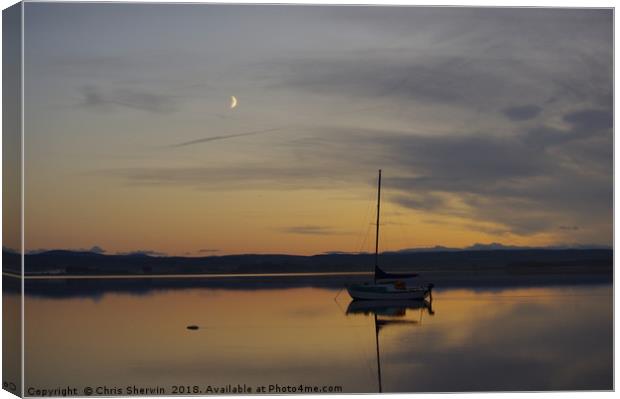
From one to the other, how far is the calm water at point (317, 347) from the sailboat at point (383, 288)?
12.7 inches

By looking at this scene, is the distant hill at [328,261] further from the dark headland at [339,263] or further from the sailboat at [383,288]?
the sailboat at [383,288]

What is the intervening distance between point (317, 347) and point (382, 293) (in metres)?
4.66

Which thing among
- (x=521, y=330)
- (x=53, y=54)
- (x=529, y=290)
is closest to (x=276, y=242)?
(x=53, y=54)

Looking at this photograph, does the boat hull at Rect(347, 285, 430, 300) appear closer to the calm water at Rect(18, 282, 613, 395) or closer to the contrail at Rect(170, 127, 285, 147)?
the calm water at Rect(18, 282, 613, 395)

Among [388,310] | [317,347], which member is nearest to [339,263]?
[317,347]

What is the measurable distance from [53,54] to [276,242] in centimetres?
343

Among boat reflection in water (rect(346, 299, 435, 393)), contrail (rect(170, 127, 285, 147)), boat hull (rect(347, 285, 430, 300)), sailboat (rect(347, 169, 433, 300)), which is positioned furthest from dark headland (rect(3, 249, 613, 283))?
boat reflection in water (rect(346, 299, 435, 393))

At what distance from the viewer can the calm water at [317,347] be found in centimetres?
904

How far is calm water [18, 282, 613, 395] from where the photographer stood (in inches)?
356

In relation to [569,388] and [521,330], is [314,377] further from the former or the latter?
[521,330]

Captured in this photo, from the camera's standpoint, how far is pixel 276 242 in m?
11.0

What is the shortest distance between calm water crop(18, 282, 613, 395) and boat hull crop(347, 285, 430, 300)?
27 centimetres

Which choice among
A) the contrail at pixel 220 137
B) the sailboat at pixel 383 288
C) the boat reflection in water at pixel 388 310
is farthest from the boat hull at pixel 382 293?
the contrail at pixel 220 137

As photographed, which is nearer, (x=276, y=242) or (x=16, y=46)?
(x=16, y=46)
